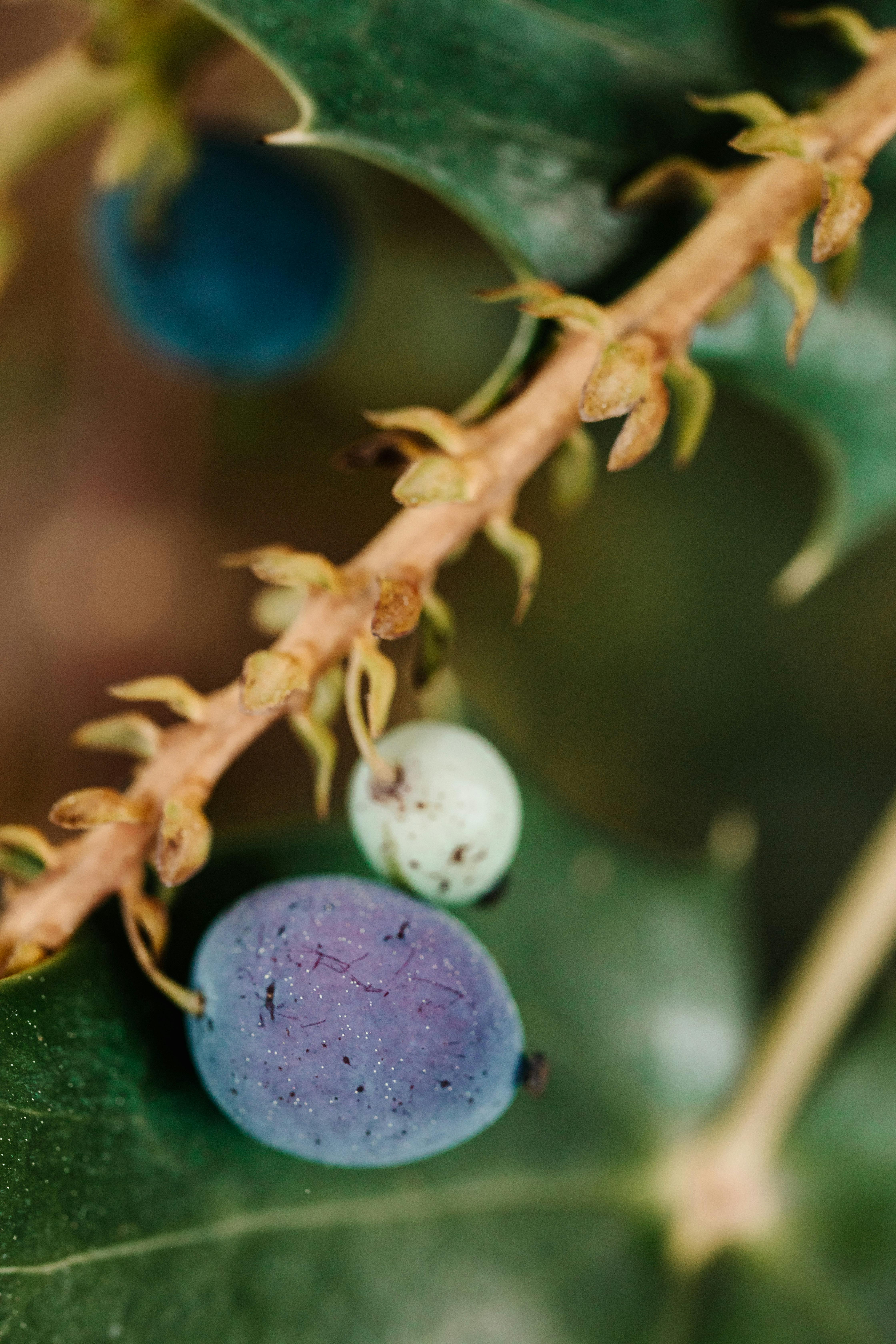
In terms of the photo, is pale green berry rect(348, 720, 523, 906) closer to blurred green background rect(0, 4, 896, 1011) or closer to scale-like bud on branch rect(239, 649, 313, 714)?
scale-like bud on branch rect(239, 649, 313, 714)

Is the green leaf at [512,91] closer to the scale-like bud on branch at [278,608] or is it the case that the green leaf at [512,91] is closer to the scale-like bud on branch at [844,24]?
the scale-like bud on branch at [844,24]

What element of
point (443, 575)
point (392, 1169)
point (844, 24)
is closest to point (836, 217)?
point (844, 24)

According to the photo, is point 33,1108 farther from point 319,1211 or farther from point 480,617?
point 480,617

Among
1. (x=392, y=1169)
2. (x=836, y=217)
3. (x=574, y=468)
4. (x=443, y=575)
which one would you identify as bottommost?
(x=392, y=1169)

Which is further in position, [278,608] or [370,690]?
[278,608]

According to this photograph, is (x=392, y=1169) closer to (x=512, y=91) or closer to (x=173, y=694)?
(x=173, y=694)

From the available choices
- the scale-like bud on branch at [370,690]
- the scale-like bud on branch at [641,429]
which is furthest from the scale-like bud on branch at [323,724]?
the scale-like bud on branch at [641,429]

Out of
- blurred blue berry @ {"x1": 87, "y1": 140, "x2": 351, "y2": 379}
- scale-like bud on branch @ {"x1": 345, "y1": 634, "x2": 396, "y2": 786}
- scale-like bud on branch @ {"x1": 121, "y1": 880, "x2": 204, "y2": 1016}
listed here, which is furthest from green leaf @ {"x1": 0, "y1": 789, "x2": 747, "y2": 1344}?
blurred blue berry @ {"x1": 87, "y1": 140, "x2": 351, "y2": 379}
